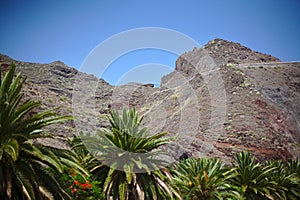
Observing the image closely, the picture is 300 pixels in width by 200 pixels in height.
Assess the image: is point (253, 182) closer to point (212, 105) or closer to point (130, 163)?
point (130, 163)

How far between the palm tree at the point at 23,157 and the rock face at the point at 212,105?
27119 millimetres

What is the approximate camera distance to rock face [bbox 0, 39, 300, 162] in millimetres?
47281

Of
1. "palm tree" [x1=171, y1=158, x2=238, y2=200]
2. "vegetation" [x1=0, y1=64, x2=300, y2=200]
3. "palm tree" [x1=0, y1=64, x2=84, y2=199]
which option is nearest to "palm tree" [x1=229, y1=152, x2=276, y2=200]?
"vegetation" [x1=0, y1=64, x2=300, y2=200]

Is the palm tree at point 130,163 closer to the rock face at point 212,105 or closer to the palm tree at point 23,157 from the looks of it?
the palm tree at point 23,157

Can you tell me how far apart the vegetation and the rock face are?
16824 mm

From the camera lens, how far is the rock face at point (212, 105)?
4728 centimetres

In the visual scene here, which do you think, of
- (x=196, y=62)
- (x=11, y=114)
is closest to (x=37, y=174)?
(x=11, y=114)

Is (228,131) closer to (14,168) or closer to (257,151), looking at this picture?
(257,151)

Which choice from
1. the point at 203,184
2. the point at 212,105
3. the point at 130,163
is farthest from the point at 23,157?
the point at 212,105

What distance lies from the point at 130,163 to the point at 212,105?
43672 mm

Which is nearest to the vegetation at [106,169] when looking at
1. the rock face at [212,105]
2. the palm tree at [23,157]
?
the palm tree at [23,157]

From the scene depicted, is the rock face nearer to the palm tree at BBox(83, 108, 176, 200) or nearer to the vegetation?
the vegetation

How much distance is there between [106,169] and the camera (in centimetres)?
1705

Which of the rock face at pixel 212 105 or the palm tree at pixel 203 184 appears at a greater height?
the rock face at pixel 212 105
